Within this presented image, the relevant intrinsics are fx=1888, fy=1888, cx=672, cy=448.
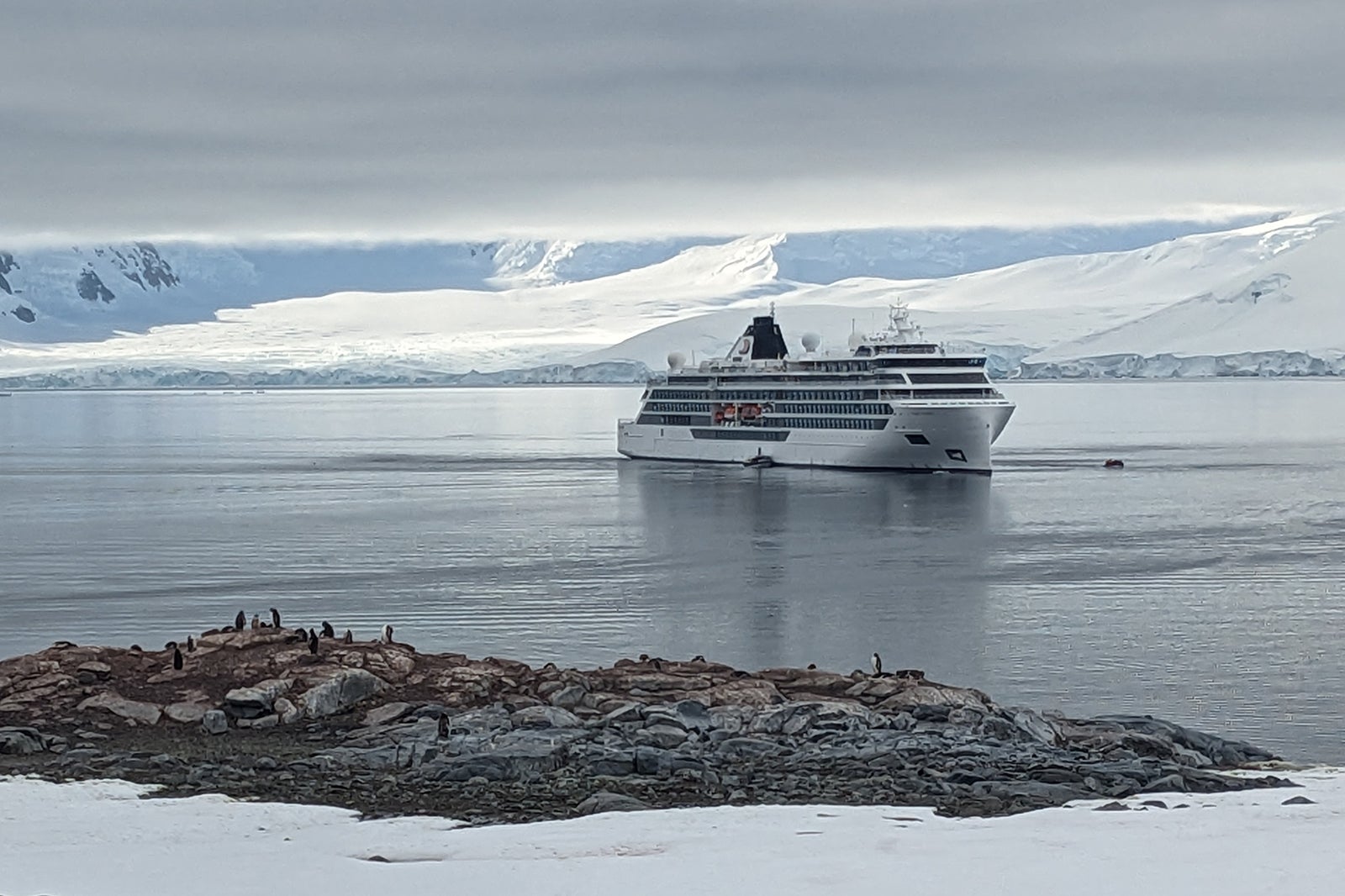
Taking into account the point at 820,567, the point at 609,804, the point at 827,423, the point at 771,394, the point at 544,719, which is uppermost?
the point at 771,394

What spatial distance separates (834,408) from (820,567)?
30510 mm

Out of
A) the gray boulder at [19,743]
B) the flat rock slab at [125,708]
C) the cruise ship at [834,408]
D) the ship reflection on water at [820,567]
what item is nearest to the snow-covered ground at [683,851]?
the gray boulder at [19,743]

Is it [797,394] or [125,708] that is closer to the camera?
[125,708]

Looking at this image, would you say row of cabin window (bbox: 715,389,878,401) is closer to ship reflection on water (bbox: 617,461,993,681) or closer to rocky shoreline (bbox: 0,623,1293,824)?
ship reflection on water (bbox: 617,461,993,681)

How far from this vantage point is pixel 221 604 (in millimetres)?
30312

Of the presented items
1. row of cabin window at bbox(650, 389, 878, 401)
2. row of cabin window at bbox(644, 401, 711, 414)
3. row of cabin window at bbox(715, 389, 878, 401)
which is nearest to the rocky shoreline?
row of cabin window at bbox(715, 389, 878, 401)

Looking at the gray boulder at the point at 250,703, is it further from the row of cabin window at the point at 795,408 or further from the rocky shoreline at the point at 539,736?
the row of cabin window at the point at 795,408

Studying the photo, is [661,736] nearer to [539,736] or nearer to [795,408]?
[539,736]

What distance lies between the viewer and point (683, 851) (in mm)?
11945

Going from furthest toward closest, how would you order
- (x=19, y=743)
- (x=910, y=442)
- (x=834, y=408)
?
(x=834, y=408) → (x=910, y=442) → (x=19, y=743)

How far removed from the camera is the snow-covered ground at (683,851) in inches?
441

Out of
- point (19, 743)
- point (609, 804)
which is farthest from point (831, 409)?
point (609, 804)

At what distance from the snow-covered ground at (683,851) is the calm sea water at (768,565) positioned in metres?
6.03

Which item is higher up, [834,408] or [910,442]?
[834,408]
